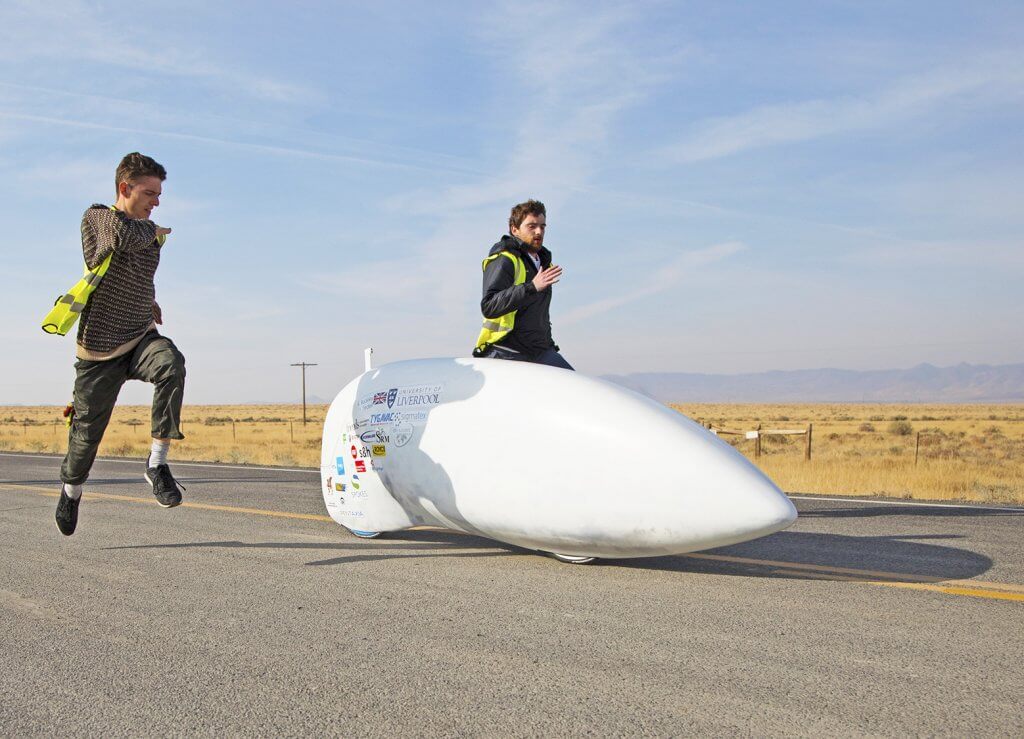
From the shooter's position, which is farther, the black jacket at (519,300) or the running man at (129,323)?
the black jacket at (519,300)

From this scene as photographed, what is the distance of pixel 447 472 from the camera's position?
5.49 metres

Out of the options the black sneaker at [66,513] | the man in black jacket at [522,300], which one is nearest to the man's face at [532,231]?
the man in black jacket at [522,300]

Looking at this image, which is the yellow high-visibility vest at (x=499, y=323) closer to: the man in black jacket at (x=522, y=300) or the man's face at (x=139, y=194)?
the man in black jacket at (x=522, y=300)

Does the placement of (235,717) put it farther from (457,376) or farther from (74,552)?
(74,552)

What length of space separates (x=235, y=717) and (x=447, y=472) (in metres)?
2.62

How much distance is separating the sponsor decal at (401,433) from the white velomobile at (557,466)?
0.5 inches

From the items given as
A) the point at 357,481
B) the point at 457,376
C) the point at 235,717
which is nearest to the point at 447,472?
the point at 457,376

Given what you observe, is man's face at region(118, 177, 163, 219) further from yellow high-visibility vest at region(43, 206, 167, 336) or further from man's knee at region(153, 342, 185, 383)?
man's knee at region(153, 342, 185, 383)

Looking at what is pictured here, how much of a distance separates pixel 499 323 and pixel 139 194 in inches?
93.9

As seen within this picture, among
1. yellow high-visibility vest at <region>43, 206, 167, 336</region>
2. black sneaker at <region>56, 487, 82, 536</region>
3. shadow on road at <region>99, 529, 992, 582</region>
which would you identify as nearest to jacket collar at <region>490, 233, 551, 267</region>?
shadow on road at <region>99, 529, 992, 582</region>

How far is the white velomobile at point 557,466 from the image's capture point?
4609 mm

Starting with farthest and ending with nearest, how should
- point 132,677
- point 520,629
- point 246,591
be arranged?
point 246,591, point 520,629, point 132,677

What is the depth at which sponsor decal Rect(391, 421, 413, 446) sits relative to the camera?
5809 millimetres

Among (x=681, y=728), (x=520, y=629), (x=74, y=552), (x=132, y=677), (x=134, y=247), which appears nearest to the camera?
(x=681, y=728)
